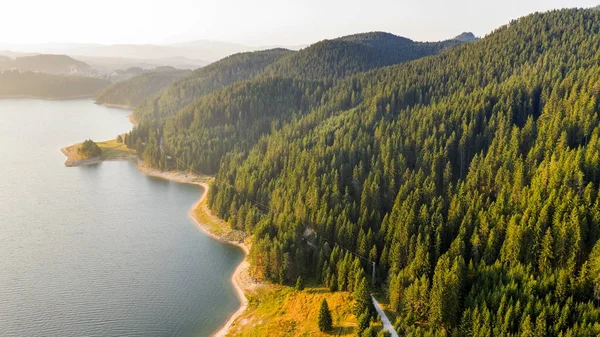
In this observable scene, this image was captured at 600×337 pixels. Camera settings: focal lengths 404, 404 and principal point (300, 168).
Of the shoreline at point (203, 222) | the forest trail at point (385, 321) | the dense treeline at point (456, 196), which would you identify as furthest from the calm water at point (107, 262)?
the forest trail at point (385, 321)

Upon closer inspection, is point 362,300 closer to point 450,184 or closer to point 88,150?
point 450,184

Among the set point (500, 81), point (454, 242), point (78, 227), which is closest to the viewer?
point (454, 242)

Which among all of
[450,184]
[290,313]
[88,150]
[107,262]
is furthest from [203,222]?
[88,150]

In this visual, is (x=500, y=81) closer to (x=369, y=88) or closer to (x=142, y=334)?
(x=369, y=88)

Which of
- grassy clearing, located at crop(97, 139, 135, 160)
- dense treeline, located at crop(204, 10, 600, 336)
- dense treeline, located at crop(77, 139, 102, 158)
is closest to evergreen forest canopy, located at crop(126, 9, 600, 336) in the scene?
dense treeline, located at crop(204, 10, 600, 336)

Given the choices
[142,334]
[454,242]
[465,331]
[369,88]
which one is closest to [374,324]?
[465,331]

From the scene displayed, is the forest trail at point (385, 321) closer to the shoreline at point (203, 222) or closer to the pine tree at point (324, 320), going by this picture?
the pine tree at point (324, 320)
